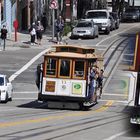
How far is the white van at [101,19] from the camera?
2372 inches

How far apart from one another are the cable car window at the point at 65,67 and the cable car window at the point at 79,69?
289mm

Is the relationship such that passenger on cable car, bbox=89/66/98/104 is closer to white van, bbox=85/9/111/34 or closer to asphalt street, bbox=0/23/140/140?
asphalt street, bbox=0/23/140/140

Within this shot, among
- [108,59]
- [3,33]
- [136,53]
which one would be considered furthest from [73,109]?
[3,33]

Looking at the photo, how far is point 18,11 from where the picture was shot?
199ft

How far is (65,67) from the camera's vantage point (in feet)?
83.7

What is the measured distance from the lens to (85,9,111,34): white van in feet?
198

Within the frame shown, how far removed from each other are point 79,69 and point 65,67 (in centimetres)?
57

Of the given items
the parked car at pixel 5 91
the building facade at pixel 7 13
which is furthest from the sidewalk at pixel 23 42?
the parked car at pixel 5 91

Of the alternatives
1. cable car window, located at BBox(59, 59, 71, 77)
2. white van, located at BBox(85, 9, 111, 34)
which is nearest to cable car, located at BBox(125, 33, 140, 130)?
cable car window, located at BBox(59, 59, 71, 77)

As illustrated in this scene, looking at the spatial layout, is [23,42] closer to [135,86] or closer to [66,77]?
[66,77]

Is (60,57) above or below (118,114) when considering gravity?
above

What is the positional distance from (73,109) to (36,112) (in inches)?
105

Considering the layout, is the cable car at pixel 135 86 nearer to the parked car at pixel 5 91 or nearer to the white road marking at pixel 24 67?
the parked car at pixel 5 91

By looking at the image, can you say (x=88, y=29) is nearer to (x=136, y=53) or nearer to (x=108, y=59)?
(x=108, y=59)
